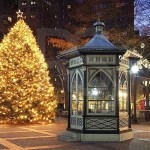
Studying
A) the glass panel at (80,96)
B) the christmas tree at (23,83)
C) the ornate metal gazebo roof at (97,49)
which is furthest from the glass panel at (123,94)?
the christmas tree at (23,83)

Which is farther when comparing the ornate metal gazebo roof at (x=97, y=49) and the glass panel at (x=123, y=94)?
the glass panel at (x=123, y=94)

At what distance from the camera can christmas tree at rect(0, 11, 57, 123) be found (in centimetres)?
2777

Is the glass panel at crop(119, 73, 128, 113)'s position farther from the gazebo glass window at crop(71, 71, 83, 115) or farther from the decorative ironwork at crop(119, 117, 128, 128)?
the gazebo glass window at crop(71, 71, 83, 115)

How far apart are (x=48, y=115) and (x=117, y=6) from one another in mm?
10902

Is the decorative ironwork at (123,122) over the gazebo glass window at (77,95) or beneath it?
beneath

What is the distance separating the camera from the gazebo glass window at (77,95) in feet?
60.4

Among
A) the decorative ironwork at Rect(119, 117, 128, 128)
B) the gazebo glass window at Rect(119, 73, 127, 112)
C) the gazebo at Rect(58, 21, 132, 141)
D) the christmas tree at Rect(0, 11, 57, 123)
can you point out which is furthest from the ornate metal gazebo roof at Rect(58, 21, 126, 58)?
the christmas tree at Rect(0, 11, 57, 123)

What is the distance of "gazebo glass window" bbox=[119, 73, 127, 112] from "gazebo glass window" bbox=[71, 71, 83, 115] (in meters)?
1.67

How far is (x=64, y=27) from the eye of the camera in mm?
41031

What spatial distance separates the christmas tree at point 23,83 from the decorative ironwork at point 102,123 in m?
10.8

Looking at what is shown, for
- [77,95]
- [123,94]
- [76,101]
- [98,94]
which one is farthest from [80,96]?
[123,94]

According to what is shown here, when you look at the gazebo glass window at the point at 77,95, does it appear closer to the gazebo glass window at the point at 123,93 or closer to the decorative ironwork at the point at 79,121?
the decorative ironwork at the point at 79,121

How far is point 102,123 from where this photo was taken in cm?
1764

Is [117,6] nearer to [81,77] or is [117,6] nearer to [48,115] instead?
[48,115]
